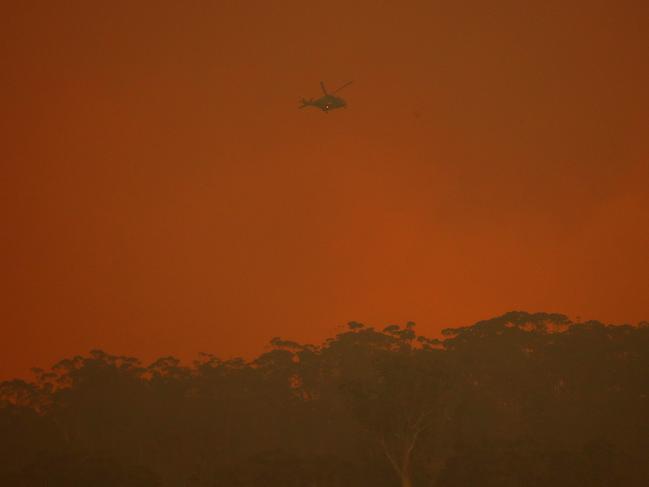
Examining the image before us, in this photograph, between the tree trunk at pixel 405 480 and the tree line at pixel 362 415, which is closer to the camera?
the tree line at pixel 362 415

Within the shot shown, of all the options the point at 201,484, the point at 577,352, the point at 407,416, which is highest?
the point at 577,352

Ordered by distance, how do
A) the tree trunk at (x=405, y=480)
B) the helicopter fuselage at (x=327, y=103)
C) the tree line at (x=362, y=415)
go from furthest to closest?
the helicopter fuselage at (x=327, y=103) → the tree trunk at (x=405, y=480) → the tree line at (x=362, y=415)

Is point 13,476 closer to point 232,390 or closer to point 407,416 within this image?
point 407,416

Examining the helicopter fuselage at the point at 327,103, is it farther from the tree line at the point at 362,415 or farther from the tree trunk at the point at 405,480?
the tree trunk at the point at 405,480

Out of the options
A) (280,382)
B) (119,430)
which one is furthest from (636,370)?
(119,430)

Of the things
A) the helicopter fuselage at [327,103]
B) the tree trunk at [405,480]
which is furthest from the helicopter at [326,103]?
the tree trunk at [405,480]

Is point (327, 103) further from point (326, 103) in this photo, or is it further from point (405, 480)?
point (405, 480)

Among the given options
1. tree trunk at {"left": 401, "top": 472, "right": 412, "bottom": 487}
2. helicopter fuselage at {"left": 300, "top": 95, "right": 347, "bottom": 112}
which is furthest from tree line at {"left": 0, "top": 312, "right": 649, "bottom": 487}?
helicopter fuselage at {"left": 300, "top": 95, "right": 347, "bottom": 112}

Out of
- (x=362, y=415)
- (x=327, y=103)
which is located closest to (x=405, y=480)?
(x=362, y=415)
